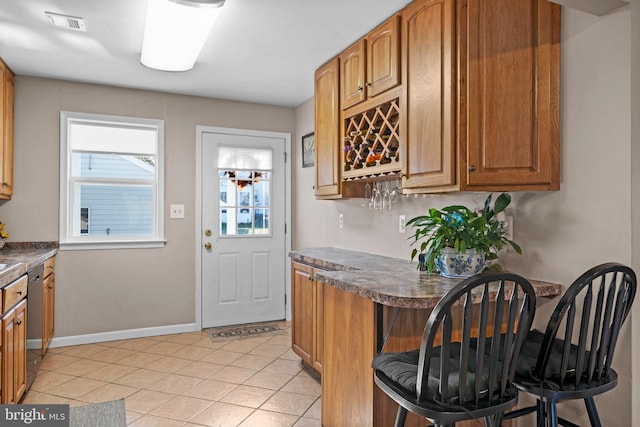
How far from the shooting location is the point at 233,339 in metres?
4.05

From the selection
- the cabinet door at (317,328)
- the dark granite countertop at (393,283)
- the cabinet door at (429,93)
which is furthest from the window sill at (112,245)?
the cabinet door at (429,93)

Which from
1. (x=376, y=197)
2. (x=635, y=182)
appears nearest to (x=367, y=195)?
(x=376, y=197)

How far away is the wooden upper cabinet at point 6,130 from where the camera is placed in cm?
328

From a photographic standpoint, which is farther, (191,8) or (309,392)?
(309,392)

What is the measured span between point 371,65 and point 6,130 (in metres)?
2.96

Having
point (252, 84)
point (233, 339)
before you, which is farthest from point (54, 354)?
point (252, 84)

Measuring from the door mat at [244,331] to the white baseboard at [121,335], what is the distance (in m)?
0.24

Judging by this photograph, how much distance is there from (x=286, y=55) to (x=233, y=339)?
2.61m

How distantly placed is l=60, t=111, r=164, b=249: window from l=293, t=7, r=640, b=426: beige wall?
3.37m

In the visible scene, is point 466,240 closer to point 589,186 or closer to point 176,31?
point 589,186

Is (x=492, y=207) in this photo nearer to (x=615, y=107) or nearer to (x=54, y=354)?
(x=615, y=107)

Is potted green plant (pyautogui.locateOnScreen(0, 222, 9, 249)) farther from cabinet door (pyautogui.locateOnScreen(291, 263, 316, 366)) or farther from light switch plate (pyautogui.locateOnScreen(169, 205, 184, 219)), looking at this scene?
cabinet door (pyautogui.locateOnScreen(291, 263, 316, 366))

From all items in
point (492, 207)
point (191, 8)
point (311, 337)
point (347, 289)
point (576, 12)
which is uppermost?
point (191, 8)

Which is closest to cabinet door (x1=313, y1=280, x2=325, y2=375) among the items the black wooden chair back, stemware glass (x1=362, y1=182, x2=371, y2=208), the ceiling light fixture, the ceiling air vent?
stemware glass (x1=362, y1=182, x2=371, y2=208)
